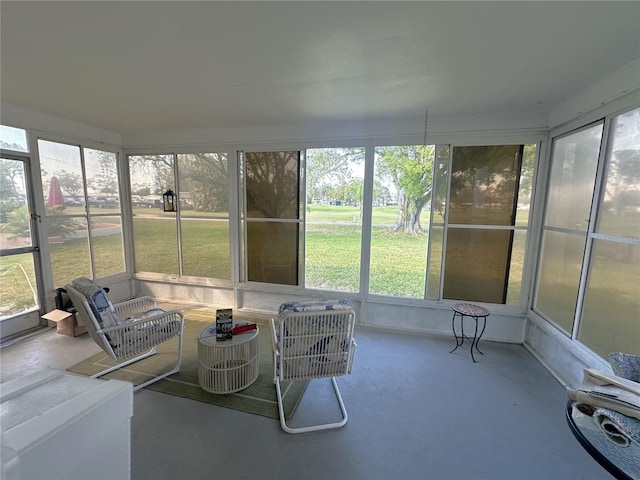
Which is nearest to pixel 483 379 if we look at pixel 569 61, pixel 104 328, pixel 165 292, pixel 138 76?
pixel 569 61

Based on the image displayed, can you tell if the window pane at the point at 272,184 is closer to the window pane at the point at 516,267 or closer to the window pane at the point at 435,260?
the window pane at the point at 435,260

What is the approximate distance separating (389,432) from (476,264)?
230 cm

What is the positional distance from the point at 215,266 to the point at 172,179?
1.52 metres

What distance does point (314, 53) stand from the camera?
74.4 inches

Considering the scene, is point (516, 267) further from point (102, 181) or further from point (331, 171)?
point (102, 181)

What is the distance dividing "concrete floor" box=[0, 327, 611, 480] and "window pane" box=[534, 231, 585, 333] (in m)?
0.63

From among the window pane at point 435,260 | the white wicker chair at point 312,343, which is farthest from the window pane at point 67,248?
the window pane at point 435,260

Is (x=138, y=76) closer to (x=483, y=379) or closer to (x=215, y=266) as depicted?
(x=215, y=266)

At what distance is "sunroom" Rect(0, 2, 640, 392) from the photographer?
5.50ft

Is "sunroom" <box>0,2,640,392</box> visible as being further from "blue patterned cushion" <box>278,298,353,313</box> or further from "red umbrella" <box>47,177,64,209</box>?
"blue patterned cushion" <box>278,298,353,313</box>

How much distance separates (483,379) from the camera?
2.67m

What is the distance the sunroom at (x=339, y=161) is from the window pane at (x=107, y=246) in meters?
0.04

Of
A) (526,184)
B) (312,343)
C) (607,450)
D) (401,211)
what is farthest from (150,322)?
(526,184)

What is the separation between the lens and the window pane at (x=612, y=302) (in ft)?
6.65
